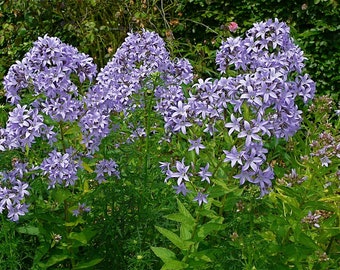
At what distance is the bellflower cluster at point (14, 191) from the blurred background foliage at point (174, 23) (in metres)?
3.46

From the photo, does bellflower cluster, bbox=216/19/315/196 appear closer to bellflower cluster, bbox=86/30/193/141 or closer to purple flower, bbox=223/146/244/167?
purple flower, bbox=223/146/244/167

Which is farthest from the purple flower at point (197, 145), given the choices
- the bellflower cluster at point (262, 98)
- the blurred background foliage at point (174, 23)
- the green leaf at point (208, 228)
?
the blurred background foliage at point (174, 23)

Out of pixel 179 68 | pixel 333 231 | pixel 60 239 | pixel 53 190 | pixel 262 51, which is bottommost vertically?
pixel 333 231

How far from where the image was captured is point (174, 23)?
6980mm

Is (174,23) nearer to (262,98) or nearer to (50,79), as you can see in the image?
(50,79)

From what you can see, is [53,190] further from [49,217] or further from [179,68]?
[179,68]

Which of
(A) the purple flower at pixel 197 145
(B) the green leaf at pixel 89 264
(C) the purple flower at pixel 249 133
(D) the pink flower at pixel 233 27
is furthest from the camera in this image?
(D) the pink flower at pixel 233 27

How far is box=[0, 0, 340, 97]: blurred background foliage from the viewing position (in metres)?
6.39

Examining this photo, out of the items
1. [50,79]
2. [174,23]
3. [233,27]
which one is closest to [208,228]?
[50,79]

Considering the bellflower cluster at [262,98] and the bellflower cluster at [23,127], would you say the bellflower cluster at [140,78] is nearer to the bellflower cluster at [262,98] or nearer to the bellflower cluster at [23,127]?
the bellflower cluster at [23,127]

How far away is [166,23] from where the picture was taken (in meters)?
6.88

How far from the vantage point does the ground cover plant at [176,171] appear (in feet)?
8.63

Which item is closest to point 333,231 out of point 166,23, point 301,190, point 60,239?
point 301,190

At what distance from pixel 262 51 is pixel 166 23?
13.6 feet
